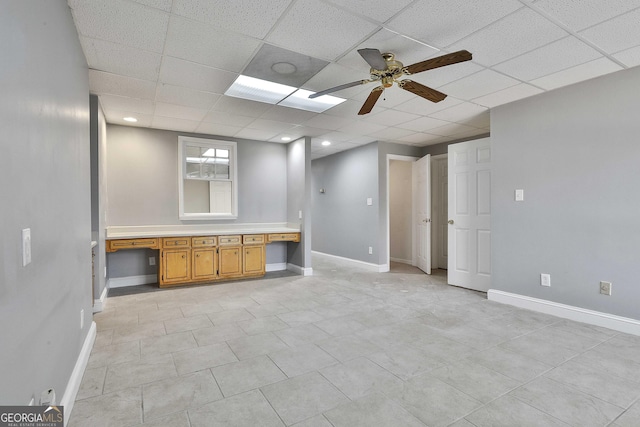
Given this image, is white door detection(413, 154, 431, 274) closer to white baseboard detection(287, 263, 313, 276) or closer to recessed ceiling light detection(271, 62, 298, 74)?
white baseboard detection(287, 263, 313, 276)

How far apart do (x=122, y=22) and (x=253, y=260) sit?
3.77 m

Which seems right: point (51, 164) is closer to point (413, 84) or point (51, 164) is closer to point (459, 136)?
point (413, 84)

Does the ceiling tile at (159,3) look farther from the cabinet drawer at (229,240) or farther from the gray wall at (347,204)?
the gray wall at (347,204)

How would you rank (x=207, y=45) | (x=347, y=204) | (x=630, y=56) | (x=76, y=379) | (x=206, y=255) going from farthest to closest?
1. (x=347, y=204)
2. (x=206, y=255)
3. (x=630, y=56)
4. (x=207, y=45)
5. (x=76, y=379)

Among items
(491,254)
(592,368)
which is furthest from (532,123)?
(592,368)

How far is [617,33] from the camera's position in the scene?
2357 mm

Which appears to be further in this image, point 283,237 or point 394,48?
point 283,237

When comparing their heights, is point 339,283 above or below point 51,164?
below

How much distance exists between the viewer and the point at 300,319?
333cm

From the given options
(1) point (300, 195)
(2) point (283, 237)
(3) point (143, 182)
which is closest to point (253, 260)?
(2) point (283, 237)

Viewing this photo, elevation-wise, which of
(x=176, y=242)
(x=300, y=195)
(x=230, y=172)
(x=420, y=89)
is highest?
(x=420, y=89)

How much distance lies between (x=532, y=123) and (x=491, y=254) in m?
1.64

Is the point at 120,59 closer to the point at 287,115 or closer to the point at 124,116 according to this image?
the point at 124,116

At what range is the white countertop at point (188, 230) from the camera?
466cm
